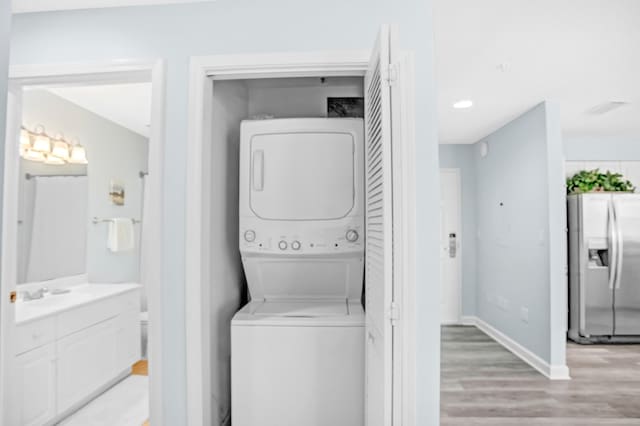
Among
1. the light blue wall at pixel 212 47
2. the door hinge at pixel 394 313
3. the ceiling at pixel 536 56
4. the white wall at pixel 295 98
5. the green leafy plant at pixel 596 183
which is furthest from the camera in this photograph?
the green leafy plant at pixel 596 183

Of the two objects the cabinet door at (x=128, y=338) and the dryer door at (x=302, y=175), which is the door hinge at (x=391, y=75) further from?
the cabinet door at (x=128, y=338)

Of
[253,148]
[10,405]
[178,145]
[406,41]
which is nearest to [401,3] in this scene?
[406,41]

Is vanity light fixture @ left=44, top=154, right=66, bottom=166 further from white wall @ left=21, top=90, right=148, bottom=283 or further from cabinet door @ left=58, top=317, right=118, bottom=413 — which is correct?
cabinet door @ left=58, top=317, right=118, bottom=413

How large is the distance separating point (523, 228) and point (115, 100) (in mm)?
4171

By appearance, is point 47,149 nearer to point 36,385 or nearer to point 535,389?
point 36,385

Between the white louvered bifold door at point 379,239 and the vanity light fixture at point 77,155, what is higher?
the vanity light fixture at point 77,155

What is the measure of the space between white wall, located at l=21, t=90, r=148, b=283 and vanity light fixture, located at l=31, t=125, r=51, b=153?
0.06 m

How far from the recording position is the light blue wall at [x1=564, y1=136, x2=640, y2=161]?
527 cm

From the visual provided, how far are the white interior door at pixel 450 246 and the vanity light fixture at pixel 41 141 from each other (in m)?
4.59

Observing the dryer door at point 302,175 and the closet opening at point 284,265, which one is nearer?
the closet opening at point 284,265

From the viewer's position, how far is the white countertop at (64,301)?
2560 mm

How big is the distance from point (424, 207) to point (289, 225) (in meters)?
0.77

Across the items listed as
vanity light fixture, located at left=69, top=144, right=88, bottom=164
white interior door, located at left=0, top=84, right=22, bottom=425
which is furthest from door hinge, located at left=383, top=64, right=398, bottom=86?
→ vanity light fixture, located at left=69, top=144, right=88, bottom=164

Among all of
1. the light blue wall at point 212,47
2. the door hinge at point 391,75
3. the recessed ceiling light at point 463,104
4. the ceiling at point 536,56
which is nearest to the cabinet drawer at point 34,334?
the light blue wall at point 212,47
